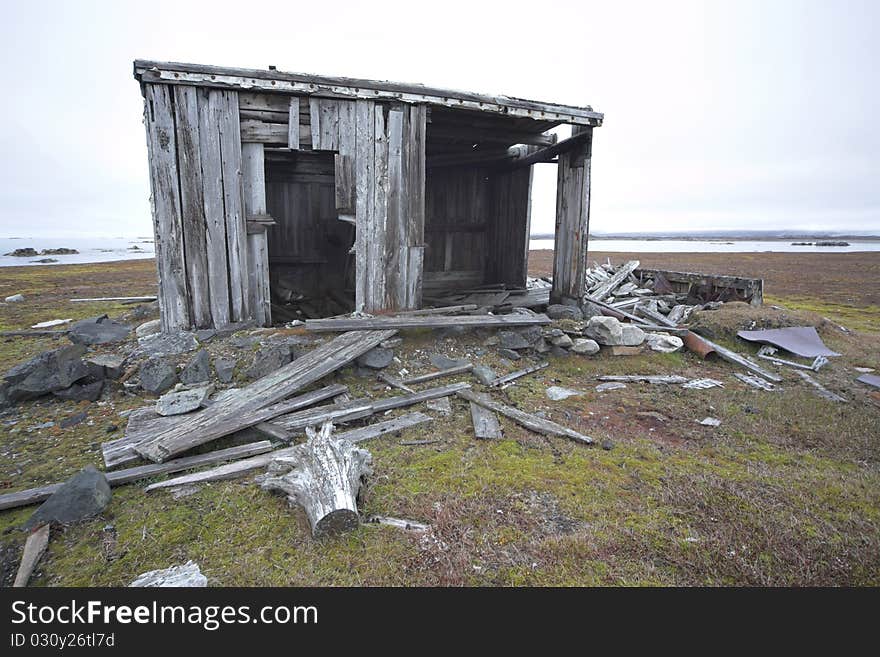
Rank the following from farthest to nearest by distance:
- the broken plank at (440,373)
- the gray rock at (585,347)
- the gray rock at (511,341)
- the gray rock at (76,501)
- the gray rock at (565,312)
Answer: the gray rock at (565,312)
the gray rock at (585,347)
the gray rock at (511,341)
the broken plank at (440,373)
the gray rock at (76,501)

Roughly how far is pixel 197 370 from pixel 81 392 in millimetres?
1374

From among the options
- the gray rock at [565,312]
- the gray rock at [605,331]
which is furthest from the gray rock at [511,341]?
the gray rock at [565,312]

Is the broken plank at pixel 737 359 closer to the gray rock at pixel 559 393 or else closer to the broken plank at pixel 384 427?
the gray rock at pixel 559 393

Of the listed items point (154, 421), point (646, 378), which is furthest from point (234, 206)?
point (646, 378)

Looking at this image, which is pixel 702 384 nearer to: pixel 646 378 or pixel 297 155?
pixel 646 378

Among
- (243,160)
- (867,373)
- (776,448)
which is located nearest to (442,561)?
(776,448)

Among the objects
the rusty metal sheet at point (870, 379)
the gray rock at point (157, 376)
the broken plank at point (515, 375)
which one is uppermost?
the gray rock at point (157, 376)

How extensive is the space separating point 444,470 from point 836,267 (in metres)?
37.1

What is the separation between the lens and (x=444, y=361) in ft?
22.5

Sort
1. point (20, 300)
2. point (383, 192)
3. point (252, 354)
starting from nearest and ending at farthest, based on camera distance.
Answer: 1. point (252, 354)
2. point (383, 192)
3. point (20, 300)

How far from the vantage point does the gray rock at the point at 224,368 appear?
19.4 ft

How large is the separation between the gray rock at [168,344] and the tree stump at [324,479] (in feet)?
11.2

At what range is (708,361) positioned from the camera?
25.3 feet

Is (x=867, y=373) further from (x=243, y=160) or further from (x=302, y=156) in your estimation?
(x=302, y=156)
